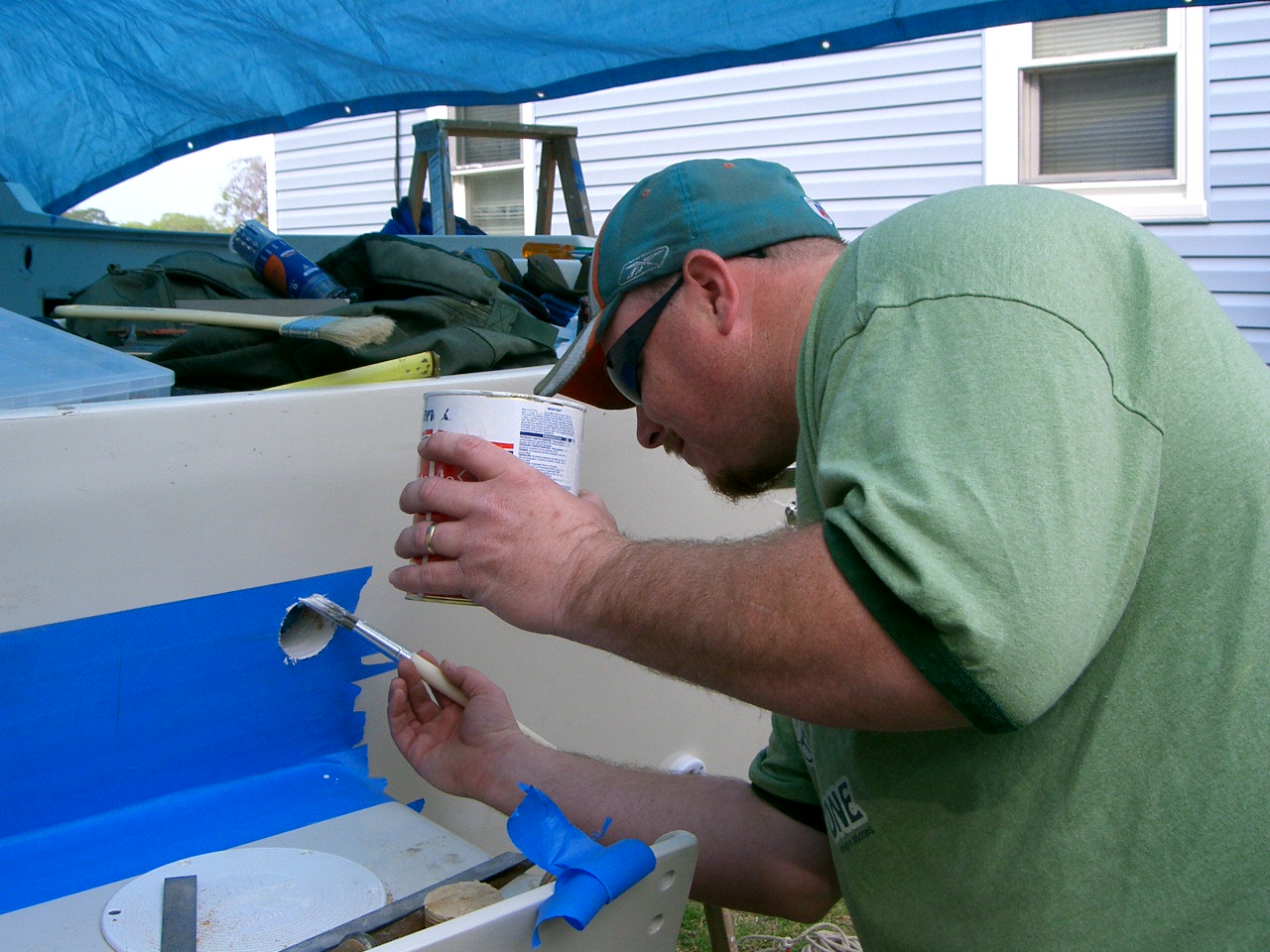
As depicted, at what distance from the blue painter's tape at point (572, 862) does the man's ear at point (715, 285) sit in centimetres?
64

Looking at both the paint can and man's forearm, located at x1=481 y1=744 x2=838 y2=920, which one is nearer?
the paint can

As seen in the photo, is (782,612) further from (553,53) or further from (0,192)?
(0,192)

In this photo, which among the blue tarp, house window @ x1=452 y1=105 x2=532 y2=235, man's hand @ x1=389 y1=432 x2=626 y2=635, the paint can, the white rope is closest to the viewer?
man's hand @ x1=389 y1=432 x2=626 y2=635

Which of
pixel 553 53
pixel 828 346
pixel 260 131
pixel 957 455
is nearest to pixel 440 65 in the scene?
pixel 553 53

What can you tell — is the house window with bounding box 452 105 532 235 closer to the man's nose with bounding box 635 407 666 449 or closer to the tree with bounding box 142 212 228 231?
the man's nose with bounding box 635 407 666 449

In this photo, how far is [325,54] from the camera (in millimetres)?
3289

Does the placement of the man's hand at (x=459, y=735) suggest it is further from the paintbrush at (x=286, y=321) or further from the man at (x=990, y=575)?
the paintbrush at (x=286, y=321)

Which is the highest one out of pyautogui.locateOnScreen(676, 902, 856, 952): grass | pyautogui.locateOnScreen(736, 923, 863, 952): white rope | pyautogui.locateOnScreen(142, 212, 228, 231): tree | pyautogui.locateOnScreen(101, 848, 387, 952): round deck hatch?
pyautogui.locateOnScreen(142, 212, 228, 231): tree

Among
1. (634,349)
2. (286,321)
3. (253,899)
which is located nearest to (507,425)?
(634,349)

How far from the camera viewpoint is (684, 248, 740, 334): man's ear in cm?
136

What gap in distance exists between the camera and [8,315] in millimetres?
1645

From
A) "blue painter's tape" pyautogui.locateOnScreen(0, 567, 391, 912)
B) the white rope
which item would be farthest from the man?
the white rope

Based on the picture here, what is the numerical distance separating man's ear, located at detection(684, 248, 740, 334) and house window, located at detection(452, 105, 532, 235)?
20.7 ft

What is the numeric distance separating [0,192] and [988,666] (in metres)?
3.46
